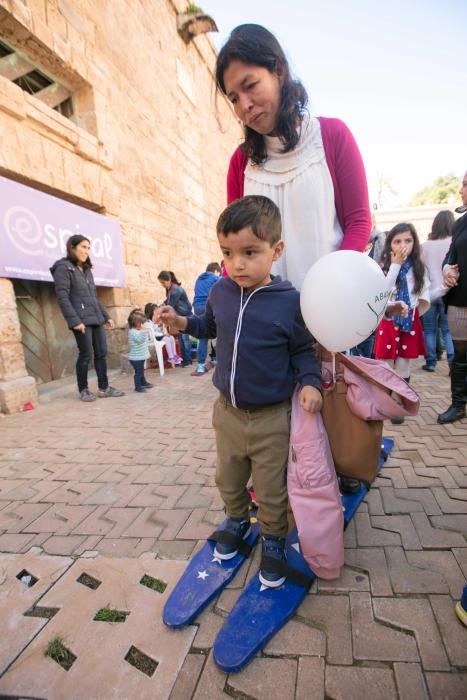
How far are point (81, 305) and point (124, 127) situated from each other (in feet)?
13.1

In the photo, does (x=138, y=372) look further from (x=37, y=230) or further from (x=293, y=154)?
(x=293, y=154)

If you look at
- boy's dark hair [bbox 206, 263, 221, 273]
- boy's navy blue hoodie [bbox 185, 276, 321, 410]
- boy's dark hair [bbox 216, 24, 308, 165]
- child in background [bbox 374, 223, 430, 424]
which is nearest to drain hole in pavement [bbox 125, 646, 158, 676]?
boy's navy blue hoodie [bbox 185, 276, 321, 410]

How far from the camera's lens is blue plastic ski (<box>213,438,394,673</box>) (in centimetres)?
113

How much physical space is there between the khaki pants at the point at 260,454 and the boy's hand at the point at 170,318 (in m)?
0.38

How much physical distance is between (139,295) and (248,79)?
230 inches

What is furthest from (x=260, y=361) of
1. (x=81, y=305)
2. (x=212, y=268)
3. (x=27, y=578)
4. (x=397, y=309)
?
(x=212, y=268)

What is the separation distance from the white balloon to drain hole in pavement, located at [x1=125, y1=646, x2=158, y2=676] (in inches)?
50.4

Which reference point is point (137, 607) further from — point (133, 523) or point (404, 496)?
point (404, 496)

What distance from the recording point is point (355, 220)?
1.43 m

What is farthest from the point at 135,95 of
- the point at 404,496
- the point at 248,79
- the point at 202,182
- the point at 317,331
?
the point at 404,496

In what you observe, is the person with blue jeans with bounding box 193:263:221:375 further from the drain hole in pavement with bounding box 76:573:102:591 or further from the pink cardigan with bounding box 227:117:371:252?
the pink cardigan with bounding box 227:117:371:252

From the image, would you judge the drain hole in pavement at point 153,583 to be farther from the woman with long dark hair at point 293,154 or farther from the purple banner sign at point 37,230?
the purple banner sign at point 37,230

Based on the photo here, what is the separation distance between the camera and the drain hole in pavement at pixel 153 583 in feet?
4.83

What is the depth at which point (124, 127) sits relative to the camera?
625cm
